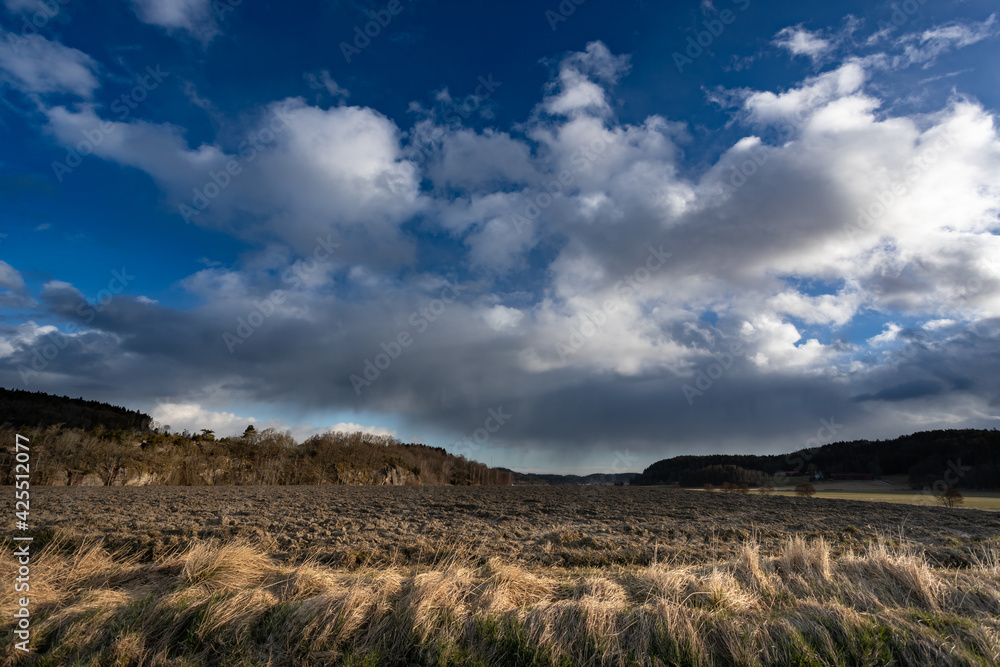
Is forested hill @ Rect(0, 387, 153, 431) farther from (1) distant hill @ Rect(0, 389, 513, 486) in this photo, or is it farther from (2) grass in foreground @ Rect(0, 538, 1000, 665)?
(2) grass in foreground @ Rect(0, 538, 1000, 665)

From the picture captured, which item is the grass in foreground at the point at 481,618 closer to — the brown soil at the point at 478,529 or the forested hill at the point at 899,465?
the brown soil at the point at 478,529

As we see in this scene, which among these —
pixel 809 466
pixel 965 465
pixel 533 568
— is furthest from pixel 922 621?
pixel 809 466

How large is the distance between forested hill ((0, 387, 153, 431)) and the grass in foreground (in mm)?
36740

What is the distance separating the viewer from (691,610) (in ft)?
20.3

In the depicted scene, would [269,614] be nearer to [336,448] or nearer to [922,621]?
[922,621]

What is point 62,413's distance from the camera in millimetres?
40812

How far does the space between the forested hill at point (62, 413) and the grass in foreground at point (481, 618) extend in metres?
36.7

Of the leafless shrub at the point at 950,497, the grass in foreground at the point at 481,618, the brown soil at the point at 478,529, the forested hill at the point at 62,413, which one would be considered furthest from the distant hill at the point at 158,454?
the leafless shrub at the point at 950,497

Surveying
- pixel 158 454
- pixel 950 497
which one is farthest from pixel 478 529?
pixel 950 497

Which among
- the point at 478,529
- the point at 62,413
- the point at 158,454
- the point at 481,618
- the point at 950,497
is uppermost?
the point at 62,413

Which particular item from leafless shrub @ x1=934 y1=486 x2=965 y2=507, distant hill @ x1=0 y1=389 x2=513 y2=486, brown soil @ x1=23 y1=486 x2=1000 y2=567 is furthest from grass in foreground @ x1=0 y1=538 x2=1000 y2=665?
leafless shrub @ x1=934 y1=486 x2=965 y2=507

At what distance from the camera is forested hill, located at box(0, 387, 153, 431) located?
119ft

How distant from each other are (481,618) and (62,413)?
5164cm

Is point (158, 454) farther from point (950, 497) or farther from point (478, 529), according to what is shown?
point (950, 497)
